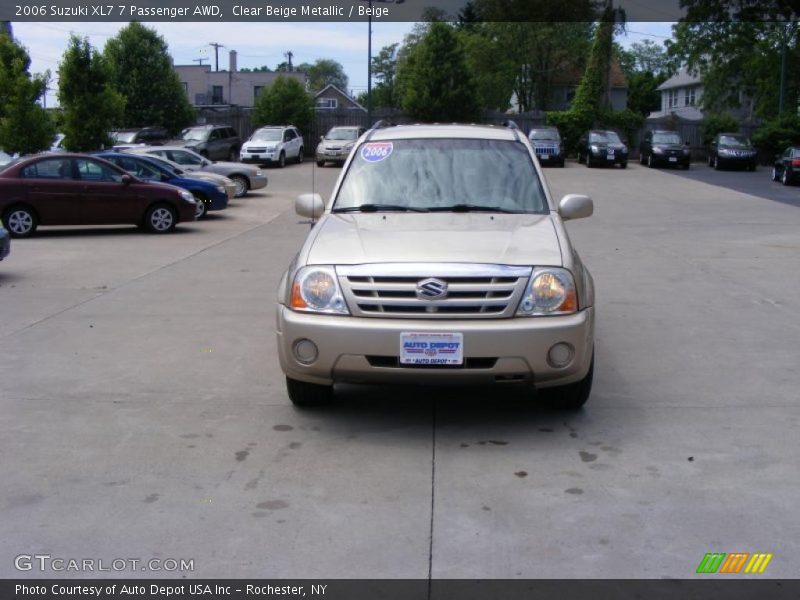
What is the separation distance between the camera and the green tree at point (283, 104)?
148ft

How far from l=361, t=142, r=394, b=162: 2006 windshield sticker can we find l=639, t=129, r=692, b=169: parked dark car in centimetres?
3367

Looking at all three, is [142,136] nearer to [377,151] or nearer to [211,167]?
[211,167]

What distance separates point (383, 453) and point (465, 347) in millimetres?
777

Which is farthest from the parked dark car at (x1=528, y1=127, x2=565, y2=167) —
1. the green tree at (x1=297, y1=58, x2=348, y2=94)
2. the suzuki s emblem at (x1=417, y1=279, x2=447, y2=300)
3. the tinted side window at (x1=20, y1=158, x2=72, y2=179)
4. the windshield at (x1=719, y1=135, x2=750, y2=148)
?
the green tree at (x1=297, y1=58, x2=348, y2=94)

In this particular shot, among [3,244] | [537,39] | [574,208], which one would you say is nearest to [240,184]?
[3,244]

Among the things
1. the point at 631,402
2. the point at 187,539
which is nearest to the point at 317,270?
the point at 187,539

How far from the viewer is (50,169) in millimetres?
17109

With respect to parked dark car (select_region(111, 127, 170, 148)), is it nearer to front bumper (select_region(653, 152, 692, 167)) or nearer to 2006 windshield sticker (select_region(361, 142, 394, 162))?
front bumper (select_region(653, 152, 692, 167))

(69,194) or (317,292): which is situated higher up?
(317,292)

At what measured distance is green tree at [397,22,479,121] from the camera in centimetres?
4807

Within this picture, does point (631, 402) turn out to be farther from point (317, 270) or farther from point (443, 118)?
point (443, 118)

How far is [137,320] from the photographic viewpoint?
945 centimetres

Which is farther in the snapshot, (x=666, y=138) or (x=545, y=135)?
(x=666, y=138)

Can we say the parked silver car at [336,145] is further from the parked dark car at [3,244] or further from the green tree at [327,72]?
the green tree at [327,72]
